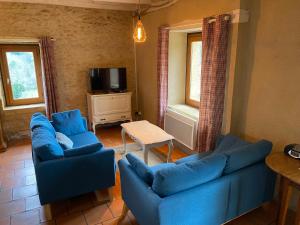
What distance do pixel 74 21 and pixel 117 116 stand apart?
2.29 metres

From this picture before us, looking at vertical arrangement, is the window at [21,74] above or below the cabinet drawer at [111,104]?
above

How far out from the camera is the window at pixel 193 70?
4.11 meters

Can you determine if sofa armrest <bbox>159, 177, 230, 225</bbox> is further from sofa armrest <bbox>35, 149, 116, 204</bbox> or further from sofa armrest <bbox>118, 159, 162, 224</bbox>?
→ sofa armrest <bbox>35, 149, 116, 204</bbox>

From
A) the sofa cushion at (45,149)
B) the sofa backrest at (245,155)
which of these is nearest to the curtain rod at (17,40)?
the sofa cushion at (45,149)

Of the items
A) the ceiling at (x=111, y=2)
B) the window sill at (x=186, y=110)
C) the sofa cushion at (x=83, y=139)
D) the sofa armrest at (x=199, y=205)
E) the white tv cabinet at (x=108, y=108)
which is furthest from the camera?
the white tv cabinet at (x=108, y=108)

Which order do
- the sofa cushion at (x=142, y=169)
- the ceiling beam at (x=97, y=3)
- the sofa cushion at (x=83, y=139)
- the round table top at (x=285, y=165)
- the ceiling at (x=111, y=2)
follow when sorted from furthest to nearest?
the ceiling beam at (x=97, y=3) → the ceiling at (x=111, y=2) → the sofa cushion at (x=83, y=139) → the sofa cushion at (x=142, y=169) → the round table top at (x=285, y=165)

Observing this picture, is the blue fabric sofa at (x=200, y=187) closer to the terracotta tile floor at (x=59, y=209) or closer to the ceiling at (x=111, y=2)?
the terracotta tile floor at (x=59, y=209)

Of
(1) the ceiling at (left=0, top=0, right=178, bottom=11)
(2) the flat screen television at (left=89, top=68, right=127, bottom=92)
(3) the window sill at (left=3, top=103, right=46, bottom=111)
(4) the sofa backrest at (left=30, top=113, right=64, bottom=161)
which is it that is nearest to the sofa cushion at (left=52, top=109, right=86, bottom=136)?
(4) the sofa backrest at (left=30, top=113, right=64, bottom=161)

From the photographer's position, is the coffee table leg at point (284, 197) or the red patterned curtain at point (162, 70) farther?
the red patterned curtain at point (162, 70)

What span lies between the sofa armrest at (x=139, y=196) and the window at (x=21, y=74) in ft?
12.4

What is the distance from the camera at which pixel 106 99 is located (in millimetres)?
4992

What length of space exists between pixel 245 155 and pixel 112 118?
350 centimetres

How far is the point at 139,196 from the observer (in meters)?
1.94

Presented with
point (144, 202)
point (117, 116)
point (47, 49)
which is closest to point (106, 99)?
point (117, 116)
